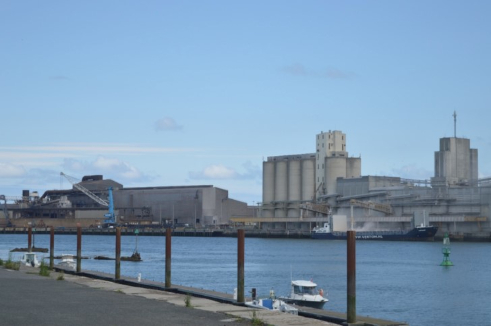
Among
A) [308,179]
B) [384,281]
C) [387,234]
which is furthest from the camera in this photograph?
[308,179]

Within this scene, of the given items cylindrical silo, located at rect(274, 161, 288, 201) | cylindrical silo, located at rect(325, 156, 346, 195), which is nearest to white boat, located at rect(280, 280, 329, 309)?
cylindrical silo, located at rect(325, 156, 346, 195)

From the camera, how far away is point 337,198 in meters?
170

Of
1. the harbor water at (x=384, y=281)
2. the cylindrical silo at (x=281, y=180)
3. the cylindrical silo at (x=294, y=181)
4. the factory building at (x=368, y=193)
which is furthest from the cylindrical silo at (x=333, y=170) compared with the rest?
the harbor water at (x=384, y=281)

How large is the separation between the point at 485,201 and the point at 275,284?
98.0 m

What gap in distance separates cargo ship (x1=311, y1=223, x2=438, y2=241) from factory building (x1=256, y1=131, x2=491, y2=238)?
2251 millimetres

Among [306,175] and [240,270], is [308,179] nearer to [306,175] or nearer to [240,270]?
[306,175]

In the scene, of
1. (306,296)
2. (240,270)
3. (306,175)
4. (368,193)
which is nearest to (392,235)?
(368,193)

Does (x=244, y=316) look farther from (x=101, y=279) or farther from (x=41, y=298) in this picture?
(x=101, y=279)

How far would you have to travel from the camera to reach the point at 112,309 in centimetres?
2348

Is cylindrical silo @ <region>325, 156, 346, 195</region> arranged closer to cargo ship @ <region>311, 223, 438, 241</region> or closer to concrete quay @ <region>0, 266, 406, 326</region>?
cargo ship @ <region>311, 223, 438, 241</region>

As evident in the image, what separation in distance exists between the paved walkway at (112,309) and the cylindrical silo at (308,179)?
14903 cm

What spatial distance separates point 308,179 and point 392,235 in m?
27.2

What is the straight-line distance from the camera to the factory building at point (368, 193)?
154 meters

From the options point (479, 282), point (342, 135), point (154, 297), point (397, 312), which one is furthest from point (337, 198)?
point (154, 297)
